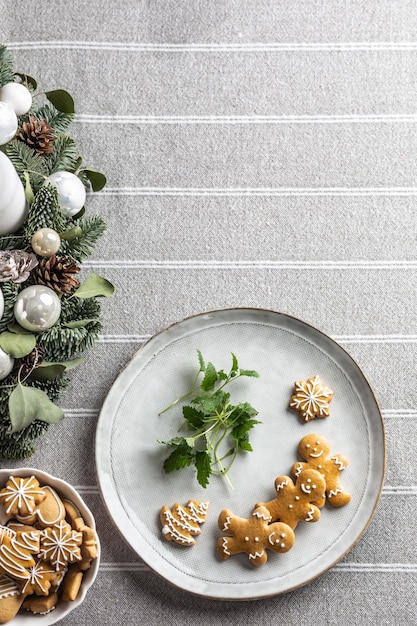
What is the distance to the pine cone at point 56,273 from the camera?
0.85 metres

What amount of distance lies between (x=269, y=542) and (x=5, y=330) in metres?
0.50

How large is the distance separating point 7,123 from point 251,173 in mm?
449

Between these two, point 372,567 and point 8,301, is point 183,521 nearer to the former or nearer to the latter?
point 372,567

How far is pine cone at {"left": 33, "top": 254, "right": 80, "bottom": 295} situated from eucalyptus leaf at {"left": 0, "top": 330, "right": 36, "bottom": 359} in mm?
74

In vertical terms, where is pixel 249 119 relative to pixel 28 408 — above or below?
above

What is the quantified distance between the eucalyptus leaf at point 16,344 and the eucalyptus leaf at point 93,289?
0.11m

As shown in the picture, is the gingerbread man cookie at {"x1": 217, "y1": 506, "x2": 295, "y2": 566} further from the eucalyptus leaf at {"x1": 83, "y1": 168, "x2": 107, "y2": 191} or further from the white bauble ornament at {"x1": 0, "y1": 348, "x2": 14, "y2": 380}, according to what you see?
the eucalyptus leaf at {"x1": 83, "y1": 168, "x2": 107, "y2": 191}

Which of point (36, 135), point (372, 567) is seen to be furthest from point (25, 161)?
point (372, 567)

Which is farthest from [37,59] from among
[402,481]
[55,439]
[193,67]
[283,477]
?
[402,481]

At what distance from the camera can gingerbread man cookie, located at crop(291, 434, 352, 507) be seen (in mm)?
1026

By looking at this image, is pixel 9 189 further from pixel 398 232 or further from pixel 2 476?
pixel 398 232

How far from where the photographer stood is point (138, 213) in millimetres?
1116

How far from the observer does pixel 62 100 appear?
0.96m

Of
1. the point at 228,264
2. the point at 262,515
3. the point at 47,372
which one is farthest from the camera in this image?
the point at 228,264
